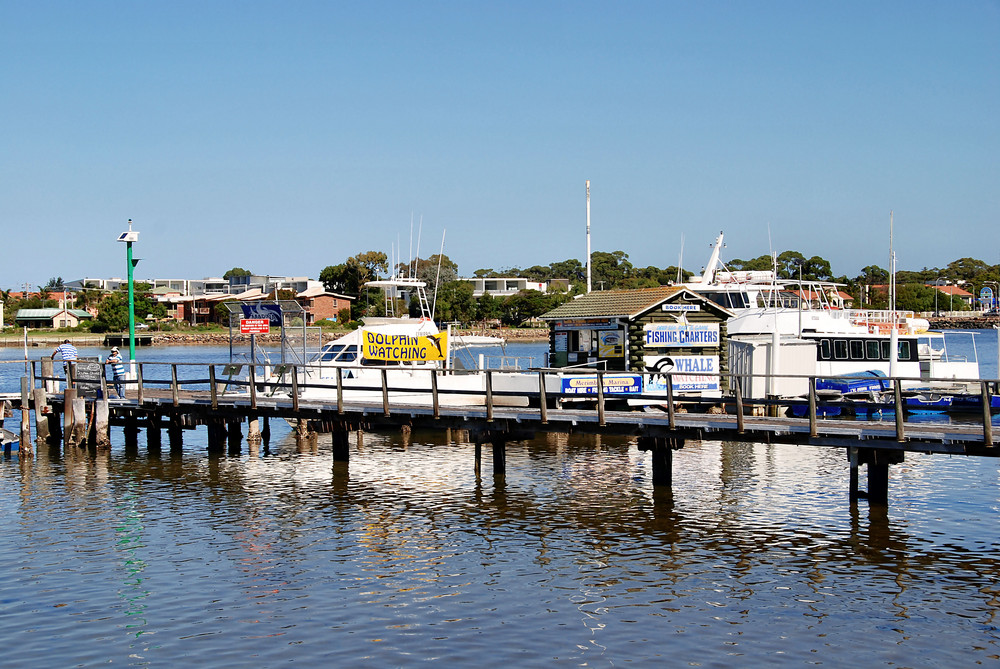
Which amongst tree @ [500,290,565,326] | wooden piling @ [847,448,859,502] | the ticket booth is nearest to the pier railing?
the ticket booth

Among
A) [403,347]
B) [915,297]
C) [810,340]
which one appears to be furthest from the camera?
Answer: [915,297]

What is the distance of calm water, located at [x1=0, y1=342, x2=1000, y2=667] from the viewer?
12.1m

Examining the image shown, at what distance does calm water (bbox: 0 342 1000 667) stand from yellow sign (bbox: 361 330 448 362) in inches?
214

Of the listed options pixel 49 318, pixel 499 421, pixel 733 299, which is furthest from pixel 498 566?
pixel 49 318

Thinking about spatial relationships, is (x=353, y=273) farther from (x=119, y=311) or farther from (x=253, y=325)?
(x=253, y=325)

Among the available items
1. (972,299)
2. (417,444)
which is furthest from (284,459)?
(972,299)

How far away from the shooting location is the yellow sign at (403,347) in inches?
1153

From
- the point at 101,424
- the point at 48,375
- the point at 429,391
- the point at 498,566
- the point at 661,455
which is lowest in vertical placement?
the point at 498,566

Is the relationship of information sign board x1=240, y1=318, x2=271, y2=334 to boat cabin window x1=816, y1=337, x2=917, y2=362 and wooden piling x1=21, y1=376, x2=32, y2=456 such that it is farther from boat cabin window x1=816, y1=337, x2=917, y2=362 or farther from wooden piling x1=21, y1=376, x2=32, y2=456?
boat cabin window x1=816, y1=337, x2=917, y2=362

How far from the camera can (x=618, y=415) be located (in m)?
19.8

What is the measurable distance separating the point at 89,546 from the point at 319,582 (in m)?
4.71

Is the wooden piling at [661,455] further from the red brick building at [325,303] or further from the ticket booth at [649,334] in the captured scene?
the red brick building at [325,303]

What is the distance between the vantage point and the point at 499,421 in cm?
2056

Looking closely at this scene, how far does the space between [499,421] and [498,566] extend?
5.36 metres
